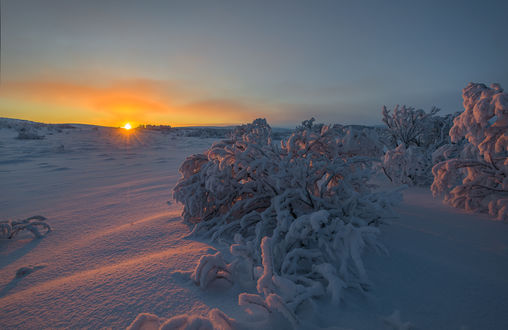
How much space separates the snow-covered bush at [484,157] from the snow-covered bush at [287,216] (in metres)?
1.12

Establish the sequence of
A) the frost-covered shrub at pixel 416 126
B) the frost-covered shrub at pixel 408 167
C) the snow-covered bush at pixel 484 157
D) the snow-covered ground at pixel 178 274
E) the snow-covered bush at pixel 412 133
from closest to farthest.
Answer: the snow-covered ground at pixel 178 274 → the snow-covered bush at pixel 484 157 → the frost-covered shrub at pixel 408 167 → the snow-covered bush at pixel 412 133 → the frost-covered shrub at pixel 416 126

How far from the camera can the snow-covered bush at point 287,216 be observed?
1111 mm

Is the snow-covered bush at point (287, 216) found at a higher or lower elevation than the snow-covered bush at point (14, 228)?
higher

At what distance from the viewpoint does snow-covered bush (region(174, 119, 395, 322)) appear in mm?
1111

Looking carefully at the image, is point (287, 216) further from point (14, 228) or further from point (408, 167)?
point (408, 167)

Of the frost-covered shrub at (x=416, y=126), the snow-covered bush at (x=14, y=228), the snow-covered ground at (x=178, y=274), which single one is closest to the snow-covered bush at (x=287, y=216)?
the snow-covered ground at (x=178, y=274)

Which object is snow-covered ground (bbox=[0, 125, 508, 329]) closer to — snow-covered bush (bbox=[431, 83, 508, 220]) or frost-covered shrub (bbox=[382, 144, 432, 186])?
snow-covered bush (bbox=[431, 83, 508, 220])

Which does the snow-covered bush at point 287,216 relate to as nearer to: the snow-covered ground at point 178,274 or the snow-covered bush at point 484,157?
the snow-covered ground at point 178,274

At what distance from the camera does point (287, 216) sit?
1.64 m

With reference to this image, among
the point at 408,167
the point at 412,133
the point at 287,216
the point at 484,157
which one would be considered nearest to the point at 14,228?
the point at 287,216

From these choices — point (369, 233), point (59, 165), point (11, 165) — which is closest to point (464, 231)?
point (369, 233)

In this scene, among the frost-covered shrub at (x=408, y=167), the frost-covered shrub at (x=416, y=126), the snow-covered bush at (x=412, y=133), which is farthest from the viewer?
the frost-covered shrub at (x=416, y=126)

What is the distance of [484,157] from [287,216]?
2423mm

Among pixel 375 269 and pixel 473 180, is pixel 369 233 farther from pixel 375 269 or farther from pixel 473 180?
pixel 473 180
